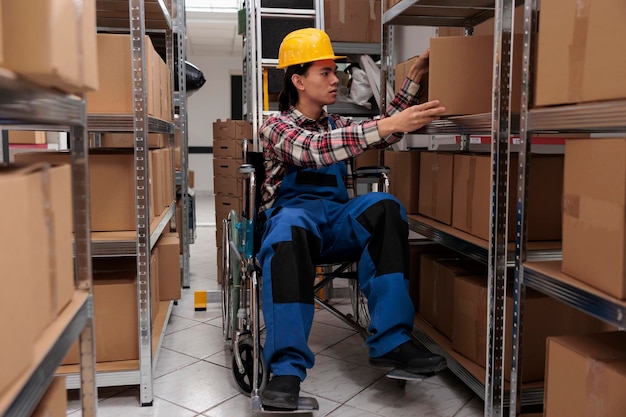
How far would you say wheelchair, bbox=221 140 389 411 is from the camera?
204 centimetres

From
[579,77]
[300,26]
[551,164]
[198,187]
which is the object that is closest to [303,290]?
[551,164]

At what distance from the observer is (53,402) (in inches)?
46.6

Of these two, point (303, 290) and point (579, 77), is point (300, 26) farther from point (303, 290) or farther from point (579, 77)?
point (579, 77)

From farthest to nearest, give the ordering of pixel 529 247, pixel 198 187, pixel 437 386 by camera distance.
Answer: pixel 198 187 < pixel 437 386 < pixel 529 247

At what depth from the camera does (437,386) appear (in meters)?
2.33

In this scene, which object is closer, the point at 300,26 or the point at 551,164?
the point at 551,164

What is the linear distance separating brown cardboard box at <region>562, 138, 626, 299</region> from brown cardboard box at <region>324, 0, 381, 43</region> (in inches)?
97.9

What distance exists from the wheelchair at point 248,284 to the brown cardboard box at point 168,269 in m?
0.28

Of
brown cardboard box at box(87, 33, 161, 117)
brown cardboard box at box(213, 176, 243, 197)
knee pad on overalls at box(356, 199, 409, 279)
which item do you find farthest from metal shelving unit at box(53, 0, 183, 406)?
brown cardboard box at box(213, 176, 243, 197)

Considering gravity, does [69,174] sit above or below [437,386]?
above

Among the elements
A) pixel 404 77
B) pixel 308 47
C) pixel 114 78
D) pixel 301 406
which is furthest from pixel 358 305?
pixel 114 78

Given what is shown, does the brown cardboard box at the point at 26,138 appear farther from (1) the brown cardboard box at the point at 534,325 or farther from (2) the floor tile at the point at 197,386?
(1) the brown cardboard box at the point at 534,325

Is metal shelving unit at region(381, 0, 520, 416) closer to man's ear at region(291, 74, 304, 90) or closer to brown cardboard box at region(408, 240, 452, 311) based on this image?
brown cardboard box at region(408, 240, 452, 311)

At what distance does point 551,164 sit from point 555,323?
20.4 inches
